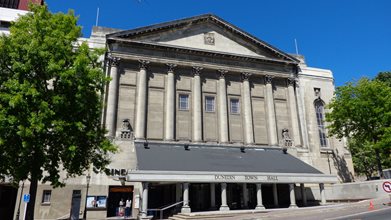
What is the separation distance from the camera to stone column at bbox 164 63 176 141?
28.7 metres

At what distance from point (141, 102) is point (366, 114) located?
74.4 feet

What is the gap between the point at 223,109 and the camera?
31234 mm

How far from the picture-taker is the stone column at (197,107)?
29.4 meters

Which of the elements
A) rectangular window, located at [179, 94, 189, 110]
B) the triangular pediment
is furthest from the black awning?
the triangular pediment

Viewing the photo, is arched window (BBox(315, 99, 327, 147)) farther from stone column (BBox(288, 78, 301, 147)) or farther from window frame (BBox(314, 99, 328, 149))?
stone column (BBox(288, 78, 301, 147))

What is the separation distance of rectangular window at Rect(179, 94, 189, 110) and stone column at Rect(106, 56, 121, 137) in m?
6.54

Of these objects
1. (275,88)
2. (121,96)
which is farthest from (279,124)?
(121,96)

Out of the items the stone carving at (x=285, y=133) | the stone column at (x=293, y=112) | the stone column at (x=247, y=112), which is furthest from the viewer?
the stone column at (x=293, y=112)

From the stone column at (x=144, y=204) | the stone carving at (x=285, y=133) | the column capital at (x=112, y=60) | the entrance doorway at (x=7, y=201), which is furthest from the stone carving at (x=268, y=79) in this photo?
the entrance doorway at (x=7, y=201)

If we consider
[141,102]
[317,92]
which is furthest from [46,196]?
[317,92]

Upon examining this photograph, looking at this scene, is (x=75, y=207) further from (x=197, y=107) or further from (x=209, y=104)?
(x=209, y=104)

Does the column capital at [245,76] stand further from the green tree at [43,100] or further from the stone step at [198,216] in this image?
the green tree at [43,100]

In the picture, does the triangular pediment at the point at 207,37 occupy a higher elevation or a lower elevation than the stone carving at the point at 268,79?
higher

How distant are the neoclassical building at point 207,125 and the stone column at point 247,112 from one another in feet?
0.37
